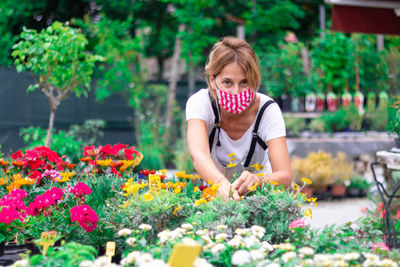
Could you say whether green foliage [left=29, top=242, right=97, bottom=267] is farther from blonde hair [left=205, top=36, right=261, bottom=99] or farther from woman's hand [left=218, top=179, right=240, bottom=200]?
blonde hair [left=205, top=36, right=261, bottom=99]

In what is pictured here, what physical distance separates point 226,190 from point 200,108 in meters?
0.56

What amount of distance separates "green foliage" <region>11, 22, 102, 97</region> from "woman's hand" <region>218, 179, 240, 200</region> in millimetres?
3061

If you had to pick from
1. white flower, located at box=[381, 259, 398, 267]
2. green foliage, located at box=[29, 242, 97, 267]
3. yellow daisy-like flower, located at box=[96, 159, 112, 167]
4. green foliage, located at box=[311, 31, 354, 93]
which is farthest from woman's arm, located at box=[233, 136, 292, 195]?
green foliage, located at box=[311, 31, 354, 93]

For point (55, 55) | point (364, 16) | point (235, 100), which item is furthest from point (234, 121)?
point (364, 16)

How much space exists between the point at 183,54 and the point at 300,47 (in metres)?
2.61

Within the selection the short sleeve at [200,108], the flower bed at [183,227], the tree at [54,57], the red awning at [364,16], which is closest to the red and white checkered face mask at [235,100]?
the short sleeve at [200,108]

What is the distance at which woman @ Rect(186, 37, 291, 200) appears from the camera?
2188mm

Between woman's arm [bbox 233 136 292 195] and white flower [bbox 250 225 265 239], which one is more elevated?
woman's arm [bbox 233 136 292 195]

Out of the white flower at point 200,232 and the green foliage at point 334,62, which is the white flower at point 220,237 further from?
the green foliage at point 334,62

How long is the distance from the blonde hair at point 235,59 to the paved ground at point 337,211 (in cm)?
317

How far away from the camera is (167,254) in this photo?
1449 millimetres

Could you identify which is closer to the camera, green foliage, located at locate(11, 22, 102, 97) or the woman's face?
the woman's face

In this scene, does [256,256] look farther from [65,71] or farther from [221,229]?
[65,71]

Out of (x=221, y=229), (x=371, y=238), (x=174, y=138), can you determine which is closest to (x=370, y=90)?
(x=174, y=138)
